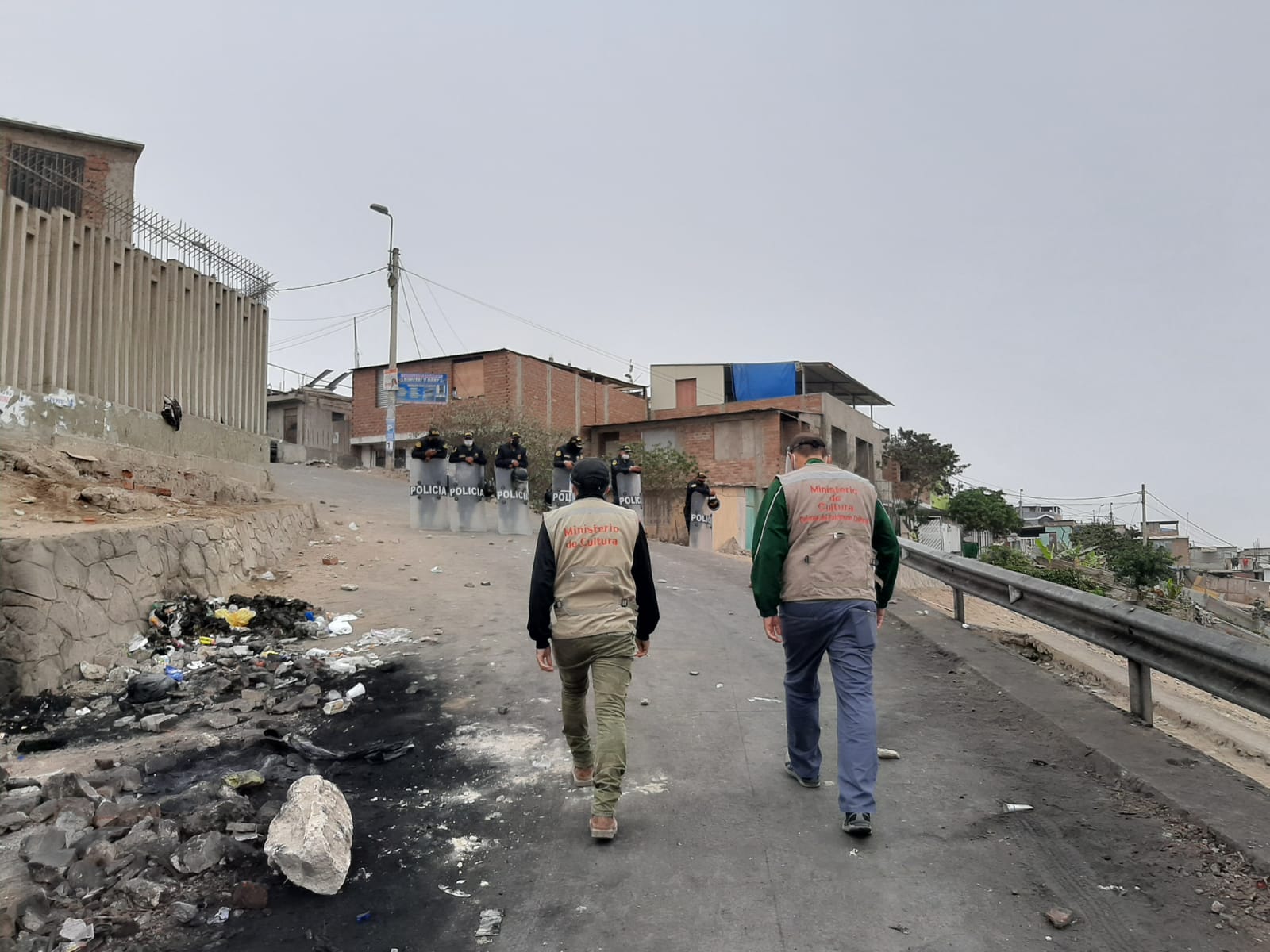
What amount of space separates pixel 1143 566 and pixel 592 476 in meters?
33.3

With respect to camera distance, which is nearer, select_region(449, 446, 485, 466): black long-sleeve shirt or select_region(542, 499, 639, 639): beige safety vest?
select_region(542, 499, 639, 639): beige safety vest

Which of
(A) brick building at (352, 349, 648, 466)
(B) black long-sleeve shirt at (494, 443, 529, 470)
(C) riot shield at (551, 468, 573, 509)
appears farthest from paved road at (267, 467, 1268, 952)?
(A) brick building at (352, 349, 648, 466)

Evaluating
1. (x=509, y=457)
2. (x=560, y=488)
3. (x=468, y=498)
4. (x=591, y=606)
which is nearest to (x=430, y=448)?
(x=468, y=498)

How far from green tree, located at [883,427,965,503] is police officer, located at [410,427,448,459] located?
128ft

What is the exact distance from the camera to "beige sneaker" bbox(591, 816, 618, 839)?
366 centimetres

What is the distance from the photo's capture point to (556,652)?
4.08m

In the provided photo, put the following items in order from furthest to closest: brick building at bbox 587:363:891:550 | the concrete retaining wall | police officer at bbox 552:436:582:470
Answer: brick building at bbox 587:363:891:550 → police officer at bbox 552:436:582:470 → the concrete retaining wall

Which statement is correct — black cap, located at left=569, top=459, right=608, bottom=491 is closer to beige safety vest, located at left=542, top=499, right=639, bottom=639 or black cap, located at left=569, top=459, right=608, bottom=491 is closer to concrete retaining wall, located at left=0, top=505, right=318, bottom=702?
beige safety vest, located at left=542, top=499, right=639, bottom=639

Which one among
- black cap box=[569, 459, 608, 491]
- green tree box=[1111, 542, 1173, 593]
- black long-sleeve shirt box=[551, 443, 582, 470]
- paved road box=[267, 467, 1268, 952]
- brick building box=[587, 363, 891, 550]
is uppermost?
brick building box=[587, 363, 891, 550]

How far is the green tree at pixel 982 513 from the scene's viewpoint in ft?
149

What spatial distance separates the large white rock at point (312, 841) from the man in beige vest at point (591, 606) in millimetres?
1118

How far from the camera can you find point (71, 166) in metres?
15.5

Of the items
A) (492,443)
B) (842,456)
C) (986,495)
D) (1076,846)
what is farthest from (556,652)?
(986,495)

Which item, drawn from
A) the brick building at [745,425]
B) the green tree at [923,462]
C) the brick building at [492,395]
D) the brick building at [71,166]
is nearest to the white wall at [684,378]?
the brick building at [745,425]
